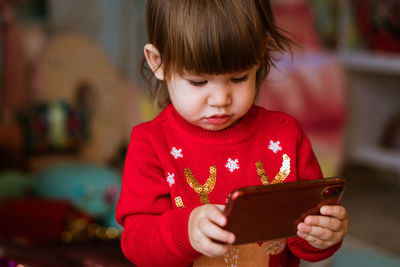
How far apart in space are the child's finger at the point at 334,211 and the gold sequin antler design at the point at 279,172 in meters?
0.09

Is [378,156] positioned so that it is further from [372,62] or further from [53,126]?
[53,126]

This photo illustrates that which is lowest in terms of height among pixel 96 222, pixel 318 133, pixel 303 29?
pixel 96 222

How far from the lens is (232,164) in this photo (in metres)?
0.76

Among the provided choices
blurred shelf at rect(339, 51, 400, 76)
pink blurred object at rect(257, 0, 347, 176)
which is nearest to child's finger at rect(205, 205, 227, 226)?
pink blurred object at rect(257, 0, 347, 176)

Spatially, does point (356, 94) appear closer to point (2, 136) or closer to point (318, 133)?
point (318, 133)

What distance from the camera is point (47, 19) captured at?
7.76ft

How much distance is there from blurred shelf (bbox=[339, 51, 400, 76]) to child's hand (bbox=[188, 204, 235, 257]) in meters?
1.96

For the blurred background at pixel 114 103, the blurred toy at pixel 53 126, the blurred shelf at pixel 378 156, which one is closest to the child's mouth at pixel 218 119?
the blurred background at pixel 114 103

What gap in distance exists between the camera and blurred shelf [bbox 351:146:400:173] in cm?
252

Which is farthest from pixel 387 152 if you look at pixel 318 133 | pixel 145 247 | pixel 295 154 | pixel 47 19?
pixel 145 247

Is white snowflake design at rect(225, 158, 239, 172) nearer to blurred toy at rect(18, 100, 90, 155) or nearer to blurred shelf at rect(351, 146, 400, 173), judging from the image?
blurred toy at rect(18, 100, 90, 155)

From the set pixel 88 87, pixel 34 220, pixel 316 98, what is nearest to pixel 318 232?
pixel 34 220

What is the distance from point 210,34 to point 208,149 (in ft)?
0.57

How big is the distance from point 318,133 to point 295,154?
61.9 inches
